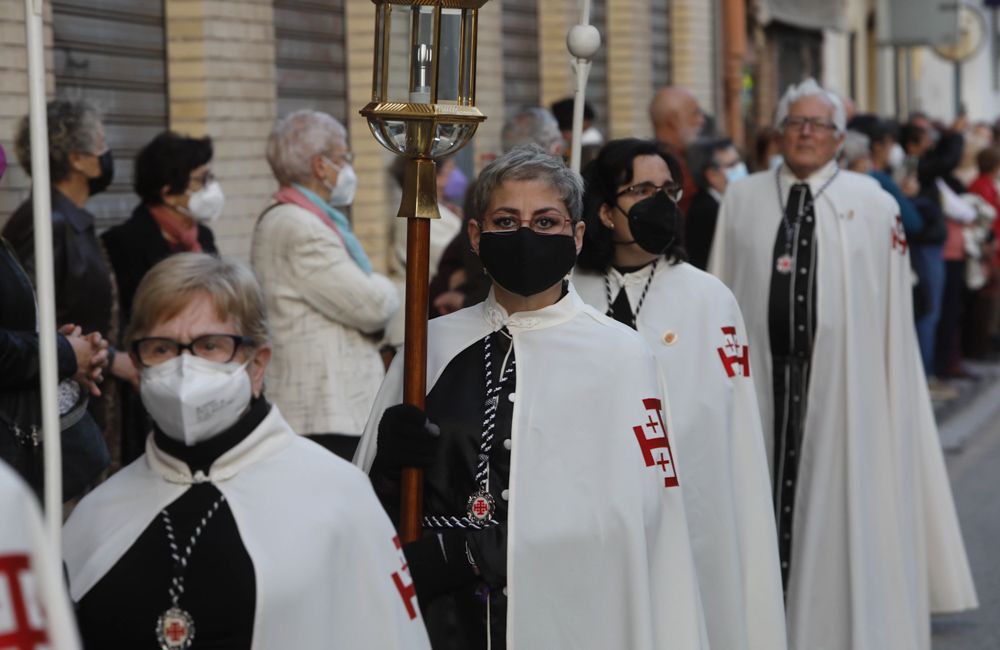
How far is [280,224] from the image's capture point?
7055mm

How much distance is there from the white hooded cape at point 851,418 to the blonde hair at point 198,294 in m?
3.84

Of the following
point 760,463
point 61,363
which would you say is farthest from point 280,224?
point 760,463

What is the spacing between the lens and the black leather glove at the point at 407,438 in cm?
435

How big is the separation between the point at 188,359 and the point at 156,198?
4039 mm

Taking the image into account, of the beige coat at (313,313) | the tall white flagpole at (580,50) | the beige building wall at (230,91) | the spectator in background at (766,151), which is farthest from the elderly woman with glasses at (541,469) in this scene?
the spectator in background at (766,151)

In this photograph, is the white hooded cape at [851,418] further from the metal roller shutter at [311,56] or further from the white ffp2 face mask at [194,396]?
the metal roller shutter at [311,56]

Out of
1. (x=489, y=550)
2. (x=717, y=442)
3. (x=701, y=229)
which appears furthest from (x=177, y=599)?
(x=701, y=229)

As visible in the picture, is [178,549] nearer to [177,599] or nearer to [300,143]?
[177,599]

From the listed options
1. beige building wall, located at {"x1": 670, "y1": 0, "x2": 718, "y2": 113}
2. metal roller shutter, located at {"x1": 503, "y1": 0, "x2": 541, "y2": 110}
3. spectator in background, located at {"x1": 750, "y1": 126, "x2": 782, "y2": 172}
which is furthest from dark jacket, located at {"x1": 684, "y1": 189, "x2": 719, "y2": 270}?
beige building wall, located at {"x1": 670, "y1": 0, "x2": 718, "y2": 113}

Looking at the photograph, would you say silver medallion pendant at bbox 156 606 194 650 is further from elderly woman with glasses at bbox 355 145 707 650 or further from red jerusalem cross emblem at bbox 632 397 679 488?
red jerusalem cross emblem at bbox 632 397 679 488

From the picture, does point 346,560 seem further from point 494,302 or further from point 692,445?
point 692,445

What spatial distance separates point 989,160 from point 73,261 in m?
12.6

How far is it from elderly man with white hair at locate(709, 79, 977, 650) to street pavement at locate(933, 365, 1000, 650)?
0.83 meters

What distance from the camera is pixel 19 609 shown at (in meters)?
2.22
